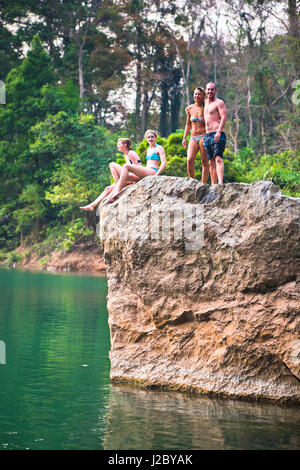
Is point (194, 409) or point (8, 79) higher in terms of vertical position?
point (8, 79)

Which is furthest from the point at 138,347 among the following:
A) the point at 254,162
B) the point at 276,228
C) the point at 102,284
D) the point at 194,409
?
the point at 254,162

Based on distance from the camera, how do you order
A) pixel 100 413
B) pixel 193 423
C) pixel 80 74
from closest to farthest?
pixel 193 423 → pixel 100 413 → pixel 80 74

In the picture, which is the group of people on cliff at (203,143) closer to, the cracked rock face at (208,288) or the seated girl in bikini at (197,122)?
the seated girl in bikini at (197,122)

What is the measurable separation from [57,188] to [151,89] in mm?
10141

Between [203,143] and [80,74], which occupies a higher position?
[80,74]

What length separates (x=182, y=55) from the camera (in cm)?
4081

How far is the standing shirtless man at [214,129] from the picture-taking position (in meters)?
9.57

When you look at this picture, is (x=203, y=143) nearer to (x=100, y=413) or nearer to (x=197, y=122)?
(x=197, y=122)

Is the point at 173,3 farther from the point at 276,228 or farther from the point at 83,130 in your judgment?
the point at 276,228

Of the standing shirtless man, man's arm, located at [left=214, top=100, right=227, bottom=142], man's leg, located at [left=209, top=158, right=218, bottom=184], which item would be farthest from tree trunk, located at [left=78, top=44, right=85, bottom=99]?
man's arm, located at [left=214, top=100, right=227, bottom=142]

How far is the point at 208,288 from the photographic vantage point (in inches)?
345

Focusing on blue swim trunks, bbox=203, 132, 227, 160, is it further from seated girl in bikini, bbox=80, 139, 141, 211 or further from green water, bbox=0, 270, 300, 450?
green water, bbox=0, 270, 300, 450

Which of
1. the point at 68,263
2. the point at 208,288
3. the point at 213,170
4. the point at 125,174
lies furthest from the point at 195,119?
the point at 68,263

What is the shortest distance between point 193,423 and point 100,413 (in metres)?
1.24
